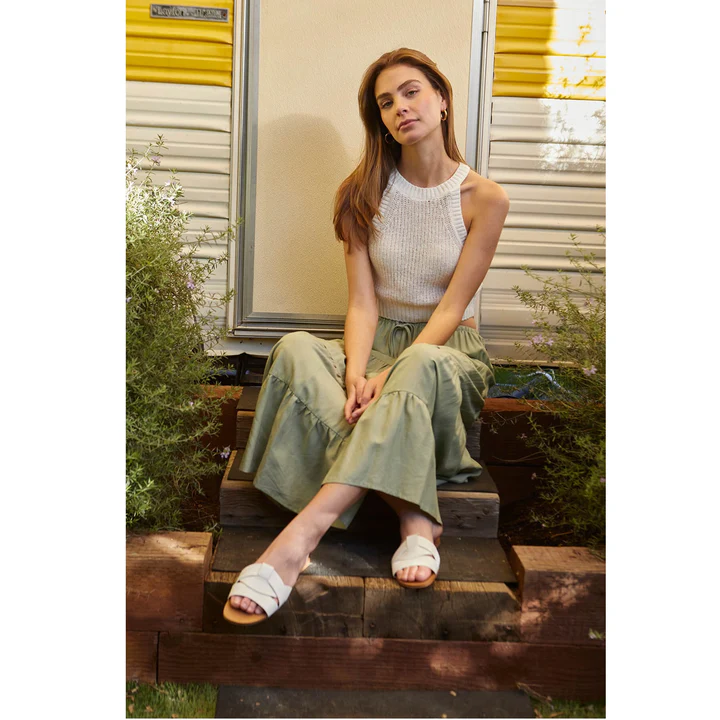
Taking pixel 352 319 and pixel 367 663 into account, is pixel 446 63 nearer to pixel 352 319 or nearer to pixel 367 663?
pixel 352 319

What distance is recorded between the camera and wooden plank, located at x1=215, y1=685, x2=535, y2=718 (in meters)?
1.60

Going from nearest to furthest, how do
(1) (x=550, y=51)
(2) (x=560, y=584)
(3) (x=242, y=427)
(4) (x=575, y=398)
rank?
1. (2) (x=560, y=584)
2. (4) (x=575, y=398)
3. (3) (x=242, y=427)
4. (1) (x=550, y=51)

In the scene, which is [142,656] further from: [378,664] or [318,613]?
[378,664]

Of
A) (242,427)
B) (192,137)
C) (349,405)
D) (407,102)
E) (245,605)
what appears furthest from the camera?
(192,137)

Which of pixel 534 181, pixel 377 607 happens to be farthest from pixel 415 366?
pixel 534 181

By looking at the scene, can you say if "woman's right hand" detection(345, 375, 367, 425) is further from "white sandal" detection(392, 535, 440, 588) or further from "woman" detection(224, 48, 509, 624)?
"white sandal" detection(392, 535, 440, 588)

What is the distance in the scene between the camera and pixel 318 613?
67.8 inches

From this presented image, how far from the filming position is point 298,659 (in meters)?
1.71

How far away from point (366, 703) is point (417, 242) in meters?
1.33

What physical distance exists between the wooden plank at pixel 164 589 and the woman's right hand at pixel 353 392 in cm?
53

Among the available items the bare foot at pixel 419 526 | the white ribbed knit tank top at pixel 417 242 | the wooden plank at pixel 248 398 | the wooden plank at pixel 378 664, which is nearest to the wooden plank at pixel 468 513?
the bare foot at pixel 419 526

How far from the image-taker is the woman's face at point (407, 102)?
82.4 inches

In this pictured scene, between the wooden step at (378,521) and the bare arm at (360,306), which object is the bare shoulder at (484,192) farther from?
the wooden step at (378,521)
